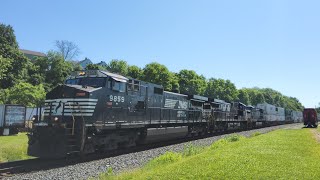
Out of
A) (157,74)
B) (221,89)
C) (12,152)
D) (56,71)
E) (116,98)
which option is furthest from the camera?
(221,89)

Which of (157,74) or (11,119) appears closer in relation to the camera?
(11,119)

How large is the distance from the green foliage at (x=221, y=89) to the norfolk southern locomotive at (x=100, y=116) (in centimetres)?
7384

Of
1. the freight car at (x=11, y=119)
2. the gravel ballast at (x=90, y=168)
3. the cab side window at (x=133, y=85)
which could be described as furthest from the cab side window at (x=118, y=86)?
the freight car at (x=11, y=119)

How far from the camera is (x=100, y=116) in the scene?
1527 centimetres

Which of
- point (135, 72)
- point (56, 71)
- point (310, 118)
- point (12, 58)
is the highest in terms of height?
point (12, 58)

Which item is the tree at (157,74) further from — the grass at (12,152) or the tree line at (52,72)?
the grass at (12,152)

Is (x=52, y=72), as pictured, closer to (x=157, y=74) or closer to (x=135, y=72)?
(x=135, y=72)

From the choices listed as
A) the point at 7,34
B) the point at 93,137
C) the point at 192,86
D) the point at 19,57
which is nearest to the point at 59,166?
the point at 93,137

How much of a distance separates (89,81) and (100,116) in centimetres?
207

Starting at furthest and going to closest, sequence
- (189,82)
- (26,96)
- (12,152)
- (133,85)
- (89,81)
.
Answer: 1. (189,82)
2. (26,96)
3. (133,85)
4. (12,152)
5. (89,81)

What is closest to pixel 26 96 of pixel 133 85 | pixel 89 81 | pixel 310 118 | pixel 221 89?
pixel 133 85

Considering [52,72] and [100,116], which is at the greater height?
[52,72]

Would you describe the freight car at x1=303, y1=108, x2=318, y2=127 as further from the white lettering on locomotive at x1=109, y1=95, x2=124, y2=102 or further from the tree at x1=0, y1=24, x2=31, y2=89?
the tree at x1=0, y1=24, x2=31, y2=89

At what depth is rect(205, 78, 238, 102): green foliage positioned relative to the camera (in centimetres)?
9675
